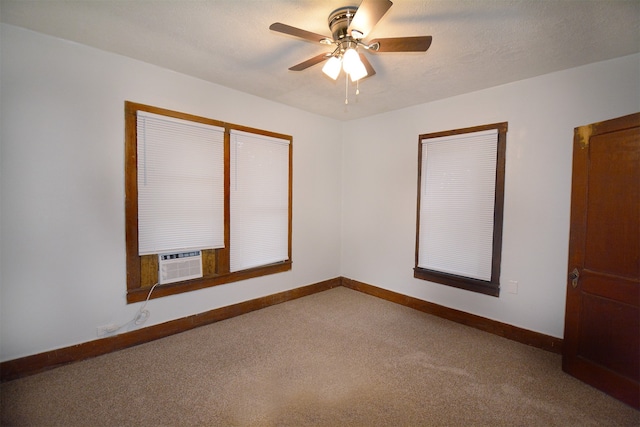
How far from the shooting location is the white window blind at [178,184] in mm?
2766

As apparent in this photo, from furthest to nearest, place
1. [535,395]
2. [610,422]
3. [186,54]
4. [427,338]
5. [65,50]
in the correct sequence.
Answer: [427,338] → [186,54] → [65,50] → [535,395] → [610,422]

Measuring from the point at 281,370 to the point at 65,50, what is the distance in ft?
10.6

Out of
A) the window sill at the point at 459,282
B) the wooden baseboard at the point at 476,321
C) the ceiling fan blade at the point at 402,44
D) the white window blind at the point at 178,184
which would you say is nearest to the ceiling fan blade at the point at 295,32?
the ceiling fan blade at the point at 402,44

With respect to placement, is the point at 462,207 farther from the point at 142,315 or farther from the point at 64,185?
the point at 64,185

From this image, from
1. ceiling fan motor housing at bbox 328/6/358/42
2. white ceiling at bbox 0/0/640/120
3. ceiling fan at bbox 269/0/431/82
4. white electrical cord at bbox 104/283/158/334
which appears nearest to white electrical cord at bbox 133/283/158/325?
white electrical cord at bbox 104/283/158/334

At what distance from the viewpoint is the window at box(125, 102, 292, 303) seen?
2742 mm

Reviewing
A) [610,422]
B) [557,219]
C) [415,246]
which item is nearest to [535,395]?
[610,422]

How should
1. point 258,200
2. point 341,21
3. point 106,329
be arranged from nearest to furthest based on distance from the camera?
point 341,21
point 106,329
point 258,200

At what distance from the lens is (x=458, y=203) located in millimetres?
3391

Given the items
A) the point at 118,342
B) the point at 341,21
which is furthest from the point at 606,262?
the point at 118,342

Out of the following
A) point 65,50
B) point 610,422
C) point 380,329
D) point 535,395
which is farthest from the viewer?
point 380,329

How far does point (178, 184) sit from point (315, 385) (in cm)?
231

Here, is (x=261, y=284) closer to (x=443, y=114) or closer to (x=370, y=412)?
(x=370, y=412)

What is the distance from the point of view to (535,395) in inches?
84.5
